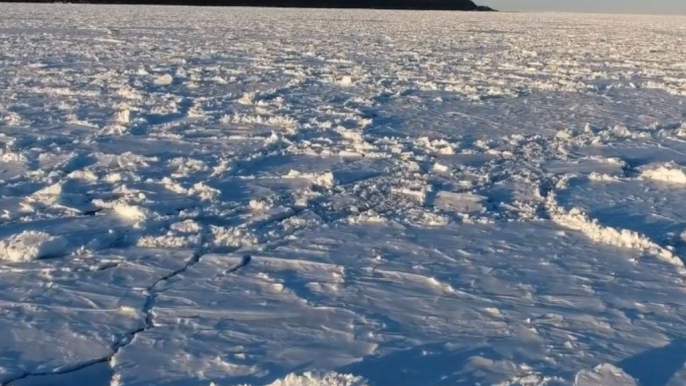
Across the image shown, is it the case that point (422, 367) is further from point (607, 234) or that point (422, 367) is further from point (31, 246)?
point (31, 246)

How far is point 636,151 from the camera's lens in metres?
4.85

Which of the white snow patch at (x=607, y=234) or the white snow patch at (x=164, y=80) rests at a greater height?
the white snow patch at (x=607, y=234)

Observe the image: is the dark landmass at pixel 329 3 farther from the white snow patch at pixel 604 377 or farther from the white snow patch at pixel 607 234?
the white snow patch at pixel 604 377

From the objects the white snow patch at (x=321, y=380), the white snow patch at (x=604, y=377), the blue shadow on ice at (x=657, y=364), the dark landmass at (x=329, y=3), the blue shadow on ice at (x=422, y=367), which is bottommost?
the dark landmass at (x=329, y=3)

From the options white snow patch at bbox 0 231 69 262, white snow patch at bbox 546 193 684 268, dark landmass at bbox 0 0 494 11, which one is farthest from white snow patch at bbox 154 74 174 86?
dark landmass at bbox 0 0 494 11

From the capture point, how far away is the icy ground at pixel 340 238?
226 cm

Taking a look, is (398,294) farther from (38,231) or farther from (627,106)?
(627,106)

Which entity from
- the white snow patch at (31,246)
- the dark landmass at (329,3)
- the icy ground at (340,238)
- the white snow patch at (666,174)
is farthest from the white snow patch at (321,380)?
the dark landmass at (329,3)

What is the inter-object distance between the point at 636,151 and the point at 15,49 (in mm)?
8893

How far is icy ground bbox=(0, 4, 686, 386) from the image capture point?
7.40 feet

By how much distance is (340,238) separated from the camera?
3.26 m

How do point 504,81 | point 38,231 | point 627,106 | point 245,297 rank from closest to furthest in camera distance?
point 245,297, point 38,231, point 627,106, point 504,81

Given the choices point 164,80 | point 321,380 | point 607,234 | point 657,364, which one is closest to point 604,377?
point 657,364

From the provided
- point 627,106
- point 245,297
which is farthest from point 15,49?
point 245,297
